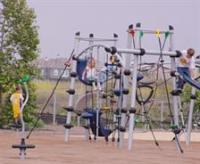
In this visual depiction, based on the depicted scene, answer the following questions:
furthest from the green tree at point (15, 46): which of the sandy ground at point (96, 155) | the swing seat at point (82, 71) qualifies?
the sandy ground at point (96, 155)

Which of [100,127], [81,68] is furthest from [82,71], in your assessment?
[100,127]

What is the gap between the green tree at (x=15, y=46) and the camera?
2106cm

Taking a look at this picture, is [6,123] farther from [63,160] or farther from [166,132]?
[63,160]

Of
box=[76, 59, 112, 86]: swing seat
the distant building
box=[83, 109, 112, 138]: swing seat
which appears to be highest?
the distant building

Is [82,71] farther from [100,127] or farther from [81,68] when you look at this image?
[100,127]

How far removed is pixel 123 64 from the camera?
12.5 meters

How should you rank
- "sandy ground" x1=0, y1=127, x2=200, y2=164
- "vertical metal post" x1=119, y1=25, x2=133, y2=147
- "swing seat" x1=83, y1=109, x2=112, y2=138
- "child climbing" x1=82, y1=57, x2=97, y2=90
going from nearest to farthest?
"sandy ground" x1=0, y1=127, x2=200, y2=164 → "vertical metal post" x1=119, y1=25, x2=133, y2=147 → "swing seat" x1=83, y1=109, x2=112, y2=138 → "child climbing" x1=82, y1=57, x2=97, y2=90

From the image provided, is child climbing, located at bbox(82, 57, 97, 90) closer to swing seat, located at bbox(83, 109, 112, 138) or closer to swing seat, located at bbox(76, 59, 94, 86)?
swing seat, located at bbox(76, 59, 94, 86)

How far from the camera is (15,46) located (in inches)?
848

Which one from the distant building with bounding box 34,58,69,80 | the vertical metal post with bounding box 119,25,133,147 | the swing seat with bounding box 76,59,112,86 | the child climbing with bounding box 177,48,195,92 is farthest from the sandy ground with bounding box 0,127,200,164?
the distant building with bounding box 34,58,69,80

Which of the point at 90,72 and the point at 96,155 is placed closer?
the point at 96,155

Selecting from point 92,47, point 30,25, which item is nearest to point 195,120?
point 30,25

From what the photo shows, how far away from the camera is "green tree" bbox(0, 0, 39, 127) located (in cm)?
2106

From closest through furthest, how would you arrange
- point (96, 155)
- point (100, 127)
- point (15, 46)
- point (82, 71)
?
point (96, 155)
point (100, 127)
point (82, 71)
point (15, 46)
